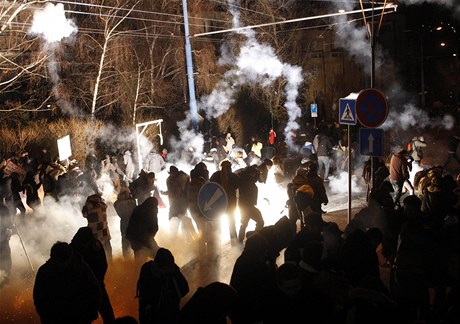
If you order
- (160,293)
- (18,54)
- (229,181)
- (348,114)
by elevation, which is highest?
(18,54)

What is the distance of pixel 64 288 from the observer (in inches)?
212

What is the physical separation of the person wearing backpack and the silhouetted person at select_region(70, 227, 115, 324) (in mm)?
1012

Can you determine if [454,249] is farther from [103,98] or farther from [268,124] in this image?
[268,124]

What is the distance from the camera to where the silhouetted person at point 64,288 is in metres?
5.34

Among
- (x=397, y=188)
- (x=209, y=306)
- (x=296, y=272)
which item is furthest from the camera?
(x=397, y=188)

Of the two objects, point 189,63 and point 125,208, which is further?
point 189,63

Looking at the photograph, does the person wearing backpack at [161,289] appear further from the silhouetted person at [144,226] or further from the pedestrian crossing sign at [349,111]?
the pedestrian crossing sign at [349,111]

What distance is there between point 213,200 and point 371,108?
3200mm

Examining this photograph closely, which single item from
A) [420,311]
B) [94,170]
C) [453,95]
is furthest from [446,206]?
[453,95]

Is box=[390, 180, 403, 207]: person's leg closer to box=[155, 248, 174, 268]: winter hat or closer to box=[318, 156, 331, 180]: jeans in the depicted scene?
box=[318, 156, 331, 180]: jeans

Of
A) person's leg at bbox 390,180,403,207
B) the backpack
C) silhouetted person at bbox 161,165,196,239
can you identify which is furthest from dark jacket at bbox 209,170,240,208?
the backpack

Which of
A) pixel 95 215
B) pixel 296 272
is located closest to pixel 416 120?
pixel 95 215

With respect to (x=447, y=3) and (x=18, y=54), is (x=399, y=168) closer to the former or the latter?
(x=18, y=54)

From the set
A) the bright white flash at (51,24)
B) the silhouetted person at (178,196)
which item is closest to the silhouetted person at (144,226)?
the silhouetted person at (178,196)
